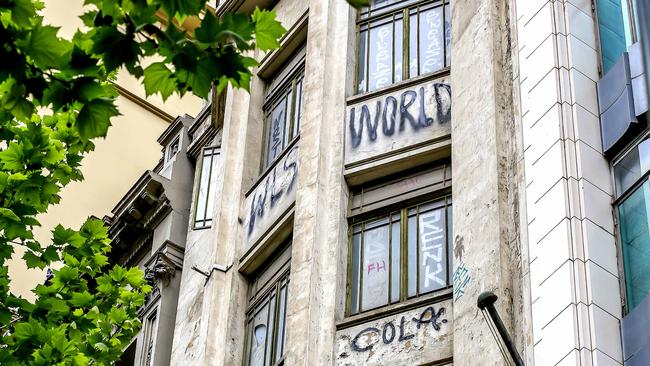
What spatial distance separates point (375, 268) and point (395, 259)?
31cm

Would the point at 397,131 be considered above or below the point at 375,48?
below

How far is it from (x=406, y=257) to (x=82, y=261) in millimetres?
4914

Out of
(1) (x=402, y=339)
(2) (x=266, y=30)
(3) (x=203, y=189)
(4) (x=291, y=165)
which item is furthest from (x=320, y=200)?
(2) (x=266, y=30)

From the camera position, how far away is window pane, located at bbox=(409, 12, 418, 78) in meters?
19.3

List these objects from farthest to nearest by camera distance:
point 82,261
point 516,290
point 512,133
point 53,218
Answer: point 53,218, point 512,133, point 516,290, point 82,261

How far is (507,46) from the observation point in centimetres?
1742

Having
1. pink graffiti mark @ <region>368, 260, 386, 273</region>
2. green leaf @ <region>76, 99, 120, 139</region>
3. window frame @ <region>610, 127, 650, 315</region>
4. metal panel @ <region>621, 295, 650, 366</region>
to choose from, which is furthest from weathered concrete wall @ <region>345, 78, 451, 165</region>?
green leaf @ <region>76, 99, 120, 139</region>

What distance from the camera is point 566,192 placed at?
14.8 m

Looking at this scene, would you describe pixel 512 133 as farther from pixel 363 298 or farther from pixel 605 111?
pixel 363 298

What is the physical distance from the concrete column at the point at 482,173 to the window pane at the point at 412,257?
0.98 metres

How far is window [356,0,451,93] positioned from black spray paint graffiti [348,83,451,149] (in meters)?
0.47

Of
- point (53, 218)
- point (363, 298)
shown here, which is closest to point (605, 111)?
point (363, 298)

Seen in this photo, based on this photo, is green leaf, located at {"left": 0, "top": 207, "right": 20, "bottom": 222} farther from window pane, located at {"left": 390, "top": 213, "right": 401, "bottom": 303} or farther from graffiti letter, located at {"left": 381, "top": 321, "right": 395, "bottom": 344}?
window pane, located at {"left": 390, "top": 213, "right": 401, "bottom": 303}

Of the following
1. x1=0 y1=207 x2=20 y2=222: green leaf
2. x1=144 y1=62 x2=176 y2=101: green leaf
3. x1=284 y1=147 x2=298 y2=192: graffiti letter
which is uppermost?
x1=284 y1=147 x2=298 y2=192: graffiti letter
